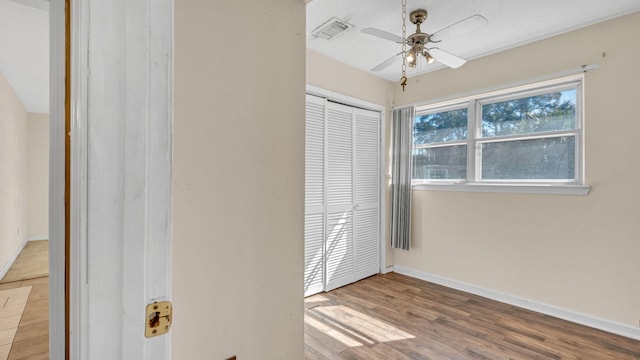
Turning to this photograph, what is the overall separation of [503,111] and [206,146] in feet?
9.86

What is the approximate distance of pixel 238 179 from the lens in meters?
1.40

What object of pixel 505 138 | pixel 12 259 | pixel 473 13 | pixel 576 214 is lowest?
pixel 12 259

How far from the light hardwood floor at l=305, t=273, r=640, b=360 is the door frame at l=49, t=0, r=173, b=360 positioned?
1.81 m

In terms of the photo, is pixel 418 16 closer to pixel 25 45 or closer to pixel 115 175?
pixel 115 175

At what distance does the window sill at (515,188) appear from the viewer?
8.29 ft

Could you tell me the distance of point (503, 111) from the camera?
3.01 m

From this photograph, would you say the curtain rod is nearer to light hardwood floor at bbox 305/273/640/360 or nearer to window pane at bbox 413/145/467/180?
window pane at bbox 413/145/467/180

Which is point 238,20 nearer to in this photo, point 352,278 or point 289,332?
point 289,332

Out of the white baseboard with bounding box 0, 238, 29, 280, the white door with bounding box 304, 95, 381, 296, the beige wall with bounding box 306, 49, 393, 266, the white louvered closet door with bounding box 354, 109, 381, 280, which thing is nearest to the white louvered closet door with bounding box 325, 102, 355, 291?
the white door with bounding box 304, 95, 381, 296

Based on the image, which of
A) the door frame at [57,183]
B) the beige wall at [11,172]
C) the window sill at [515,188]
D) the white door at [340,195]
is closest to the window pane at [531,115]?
the window sill at [515,188]

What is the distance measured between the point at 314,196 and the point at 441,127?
1.77 m

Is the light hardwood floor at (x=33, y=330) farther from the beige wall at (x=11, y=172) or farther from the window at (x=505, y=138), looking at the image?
the window at (x=505, y=138)

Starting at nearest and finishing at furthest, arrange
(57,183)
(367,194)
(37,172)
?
(57,183) < (367,194) < (37,172)

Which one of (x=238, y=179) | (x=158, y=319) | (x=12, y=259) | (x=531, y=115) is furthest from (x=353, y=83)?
(x=12, y=259)
